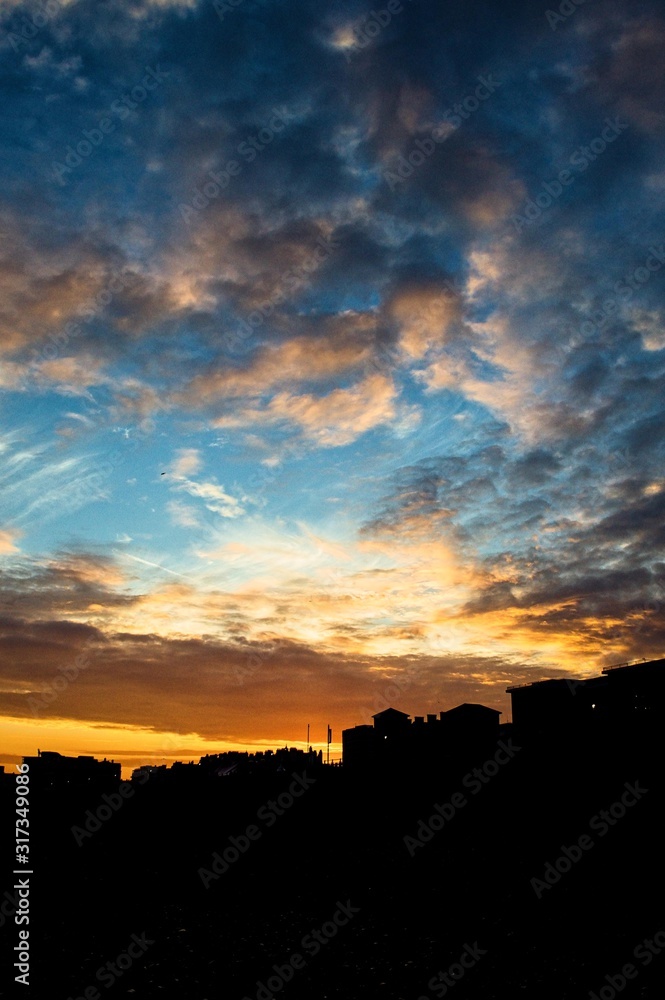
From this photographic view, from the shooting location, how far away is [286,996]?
11.2 metres

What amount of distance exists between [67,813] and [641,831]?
2666cm

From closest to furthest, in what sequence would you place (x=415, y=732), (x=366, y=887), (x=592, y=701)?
1. (x=366, y=887)
2. (x=592, y=701)
3. (x=415, y=732)

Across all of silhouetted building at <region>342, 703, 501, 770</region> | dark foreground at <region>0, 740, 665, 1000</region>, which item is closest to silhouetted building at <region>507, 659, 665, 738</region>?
silhouetted building at <region>342, 703, 501, 770</region>

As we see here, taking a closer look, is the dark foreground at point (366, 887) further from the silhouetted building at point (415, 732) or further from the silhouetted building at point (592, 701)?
the silhouetted building at point (415, 732)

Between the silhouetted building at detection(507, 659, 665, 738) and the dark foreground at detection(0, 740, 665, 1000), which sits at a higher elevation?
the silhouetted building at detection(507, 659, 665, 738)

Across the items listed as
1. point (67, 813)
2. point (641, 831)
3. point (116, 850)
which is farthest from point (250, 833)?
point (641, 831)

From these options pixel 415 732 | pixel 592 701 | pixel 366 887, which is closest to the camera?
pixel 366 887

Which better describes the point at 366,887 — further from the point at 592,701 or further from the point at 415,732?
the point at 415,732

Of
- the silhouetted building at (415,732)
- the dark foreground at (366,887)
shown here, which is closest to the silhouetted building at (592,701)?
the silhouetted building at (415,732)

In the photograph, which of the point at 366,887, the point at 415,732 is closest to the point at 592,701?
the point at 415,732

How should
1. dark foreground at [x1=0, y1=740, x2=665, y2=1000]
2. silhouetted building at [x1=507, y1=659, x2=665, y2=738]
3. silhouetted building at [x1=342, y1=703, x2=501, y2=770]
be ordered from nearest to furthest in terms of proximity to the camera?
dark foreground at [x1=0, y1=740, x2=665, y2=1000] < silhouetted building at [x1=507, y1=659, x2=665, y2=738] < silhouetted building at [x1=342, y1=703, x2=501, y2=770]

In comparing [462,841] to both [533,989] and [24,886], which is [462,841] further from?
[24,886]

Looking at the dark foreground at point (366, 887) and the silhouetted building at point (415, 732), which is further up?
the silhouetted building at point (415, 732)

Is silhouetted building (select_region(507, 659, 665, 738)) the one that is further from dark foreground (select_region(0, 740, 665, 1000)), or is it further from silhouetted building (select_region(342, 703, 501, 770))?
dark foreground (select_region(0, 740, 665, 1000))
